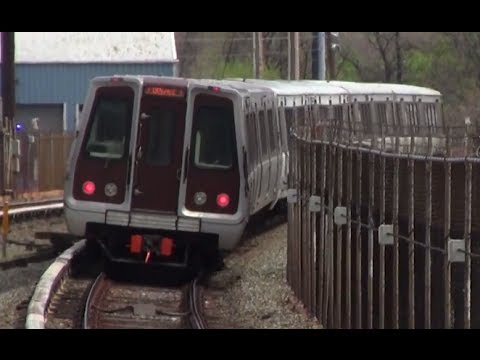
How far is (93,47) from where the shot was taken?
54.7 m

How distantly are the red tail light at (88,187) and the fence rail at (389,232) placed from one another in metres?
3.09

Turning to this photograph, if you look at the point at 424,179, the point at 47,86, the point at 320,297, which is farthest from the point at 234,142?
the point at 47,86

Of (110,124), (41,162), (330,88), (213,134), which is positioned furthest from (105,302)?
(41,162)

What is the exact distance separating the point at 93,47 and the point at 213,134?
37.0 metres

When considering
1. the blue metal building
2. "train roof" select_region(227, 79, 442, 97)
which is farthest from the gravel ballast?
the blue metal building

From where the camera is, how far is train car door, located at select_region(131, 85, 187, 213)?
18.2m

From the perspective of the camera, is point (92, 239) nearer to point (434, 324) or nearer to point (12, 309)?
point (12, 309)

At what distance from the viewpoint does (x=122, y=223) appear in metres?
18.2

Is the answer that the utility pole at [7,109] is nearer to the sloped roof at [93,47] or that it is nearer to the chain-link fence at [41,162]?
the chain-link fence at [41,162]

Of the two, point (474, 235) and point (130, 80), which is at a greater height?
point (130, 80)

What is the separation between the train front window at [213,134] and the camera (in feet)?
59.9

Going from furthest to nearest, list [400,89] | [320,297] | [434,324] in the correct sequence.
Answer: [400,89]
[320,297]
[434,324]

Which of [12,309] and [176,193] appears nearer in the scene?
[12,309]

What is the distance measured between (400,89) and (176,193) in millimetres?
19362
